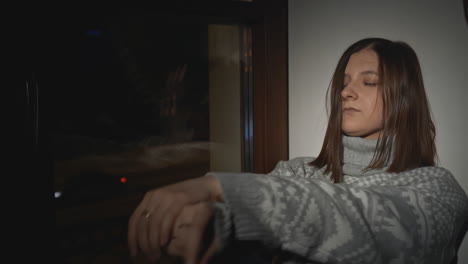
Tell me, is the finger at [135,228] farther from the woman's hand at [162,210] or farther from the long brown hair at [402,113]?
the long brown hair at [402,113]

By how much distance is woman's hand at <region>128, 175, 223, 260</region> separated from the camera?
506mm

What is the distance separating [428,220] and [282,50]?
2.95 feet

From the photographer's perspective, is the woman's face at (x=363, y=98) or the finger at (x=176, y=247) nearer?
the finger at (x=176, y=247)

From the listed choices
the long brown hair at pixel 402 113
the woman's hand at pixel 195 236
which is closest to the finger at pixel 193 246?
the woman's hand at pixel 195 236

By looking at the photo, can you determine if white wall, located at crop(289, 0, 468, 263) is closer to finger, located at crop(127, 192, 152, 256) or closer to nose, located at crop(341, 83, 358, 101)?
nose, located at crop(341, 83, 358, 101)

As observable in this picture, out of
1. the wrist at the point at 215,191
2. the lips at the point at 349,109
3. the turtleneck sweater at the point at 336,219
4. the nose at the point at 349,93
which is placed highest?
the nose at the point at 349,93

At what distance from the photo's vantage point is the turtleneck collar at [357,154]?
108 cm

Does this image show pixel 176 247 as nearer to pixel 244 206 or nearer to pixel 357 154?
pixel 244 206

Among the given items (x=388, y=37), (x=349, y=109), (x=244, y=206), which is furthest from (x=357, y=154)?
(x=244, y=206)

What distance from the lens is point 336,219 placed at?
599mm

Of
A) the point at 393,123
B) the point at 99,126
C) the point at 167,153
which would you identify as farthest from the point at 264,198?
the point at 167,153

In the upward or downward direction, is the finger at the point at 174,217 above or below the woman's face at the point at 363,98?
below

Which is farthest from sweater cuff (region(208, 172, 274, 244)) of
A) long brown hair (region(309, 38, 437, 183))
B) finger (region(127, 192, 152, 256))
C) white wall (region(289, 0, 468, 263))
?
white wall (region(289, 0, 468, 263))

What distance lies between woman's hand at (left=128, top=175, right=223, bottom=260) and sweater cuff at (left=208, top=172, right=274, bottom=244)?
0.02 metres
